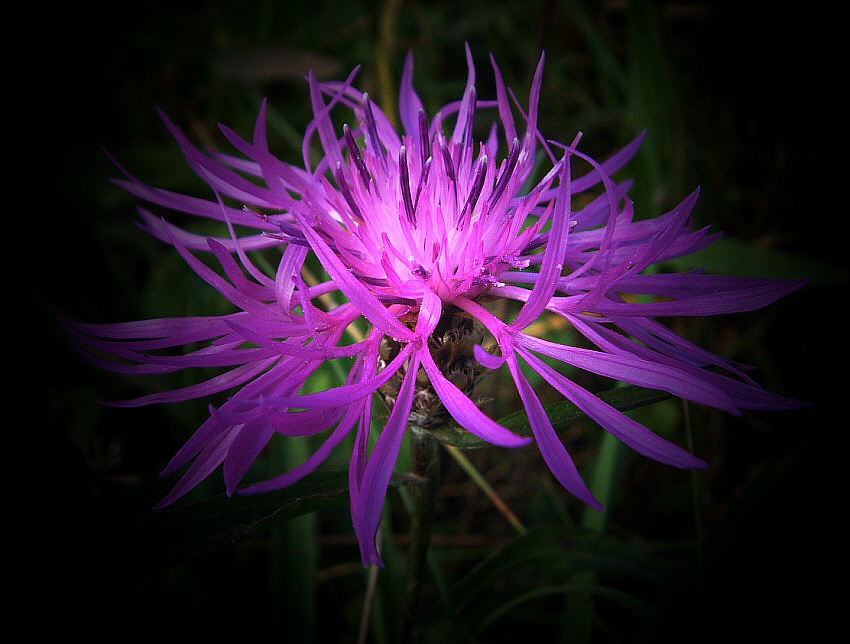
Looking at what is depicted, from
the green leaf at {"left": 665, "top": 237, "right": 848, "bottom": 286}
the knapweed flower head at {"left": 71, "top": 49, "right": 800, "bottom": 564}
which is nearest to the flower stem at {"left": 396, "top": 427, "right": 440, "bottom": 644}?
the knapweed flower head at {"left": 71, "top": 49, "right": 800, "bottom": 564}

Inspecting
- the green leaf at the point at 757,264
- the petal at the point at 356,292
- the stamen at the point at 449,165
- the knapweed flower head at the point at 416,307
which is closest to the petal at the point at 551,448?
the knapweed flower head at the point at 416,307

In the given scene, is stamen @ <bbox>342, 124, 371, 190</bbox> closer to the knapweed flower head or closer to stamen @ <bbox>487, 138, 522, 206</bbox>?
the knapweed flower head

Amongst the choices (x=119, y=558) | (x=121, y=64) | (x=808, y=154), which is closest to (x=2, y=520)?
(x=119, y=558)

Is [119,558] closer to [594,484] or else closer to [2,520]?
[2,520]

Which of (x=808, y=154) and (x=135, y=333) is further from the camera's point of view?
(x=808, y=154)

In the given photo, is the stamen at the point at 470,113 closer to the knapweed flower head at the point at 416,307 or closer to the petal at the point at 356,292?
the knapweed flower head at the point at 416,307

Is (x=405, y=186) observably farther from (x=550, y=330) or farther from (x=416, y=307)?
(x=550, y=330)

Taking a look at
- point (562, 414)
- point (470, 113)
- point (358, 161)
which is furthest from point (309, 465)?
point (470, 113)
